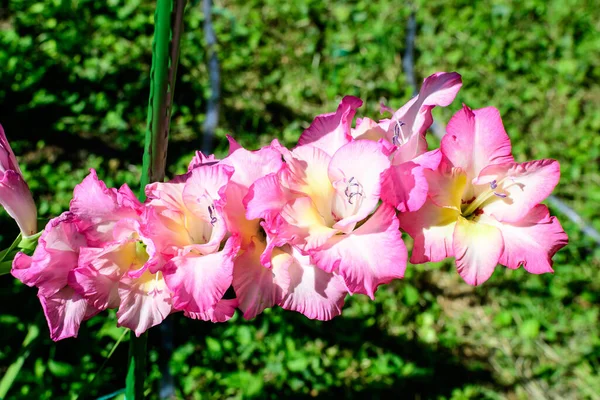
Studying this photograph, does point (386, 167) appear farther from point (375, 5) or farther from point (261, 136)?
point (375, 5)

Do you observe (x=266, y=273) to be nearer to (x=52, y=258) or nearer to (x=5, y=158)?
(x=52, y=258)

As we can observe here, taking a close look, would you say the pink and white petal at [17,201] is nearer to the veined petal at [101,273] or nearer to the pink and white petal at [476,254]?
the veined petal at [101,273]

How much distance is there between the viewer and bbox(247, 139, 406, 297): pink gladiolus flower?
0.73 m

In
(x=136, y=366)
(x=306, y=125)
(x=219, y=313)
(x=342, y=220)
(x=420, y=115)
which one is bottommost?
(x=306, y=125)

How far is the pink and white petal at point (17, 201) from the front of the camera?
771 mm

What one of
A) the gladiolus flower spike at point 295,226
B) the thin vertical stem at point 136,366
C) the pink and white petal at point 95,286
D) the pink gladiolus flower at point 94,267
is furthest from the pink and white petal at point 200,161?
the thin vertical stem at point 136,366

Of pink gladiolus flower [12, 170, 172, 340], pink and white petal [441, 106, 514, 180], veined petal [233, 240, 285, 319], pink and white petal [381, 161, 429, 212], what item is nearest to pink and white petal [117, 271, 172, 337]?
pink gladiolus flower [12, 170, 172, 340]

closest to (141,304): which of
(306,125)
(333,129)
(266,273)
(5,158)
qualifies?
(266,273)

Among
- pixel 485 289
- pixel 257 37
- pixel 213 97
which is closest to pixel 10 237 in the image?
pixel 213 97

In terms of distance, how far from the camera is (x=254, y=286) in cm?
79

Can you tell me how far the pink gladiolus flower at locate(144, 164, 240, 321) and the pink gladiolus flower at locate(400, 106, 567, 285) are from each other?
0.28 m

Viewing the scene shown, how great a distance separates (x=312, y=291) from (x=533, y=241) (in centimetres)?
34

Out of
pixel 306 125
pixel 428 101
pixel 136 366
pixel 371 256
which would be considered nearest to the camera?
pixel 371 256

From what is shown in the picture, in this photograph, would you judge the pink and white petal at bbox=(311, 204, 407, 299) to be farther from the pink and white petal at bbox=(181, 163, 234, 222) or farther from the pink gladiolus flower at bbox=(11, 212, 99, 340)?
the pink gladiolus flower at bbox=(11, 212, 99, 340)
